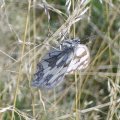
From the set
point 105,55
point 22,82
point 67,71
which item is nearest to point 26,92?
point 22,82

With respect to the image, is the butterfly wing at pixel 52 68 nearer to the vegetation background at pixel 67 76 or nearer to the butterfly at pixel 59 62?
the butterfly at pixel 59 62

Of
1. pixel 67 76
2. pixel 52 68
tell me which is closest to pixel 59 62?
pixel 52 68

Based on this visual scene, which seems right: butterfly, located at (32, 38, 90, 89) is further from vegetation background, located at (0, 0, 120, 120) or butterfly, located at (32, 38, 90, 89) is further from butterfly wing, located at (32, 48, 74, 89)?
vegetation background, located at (0, 0, 120, 120)

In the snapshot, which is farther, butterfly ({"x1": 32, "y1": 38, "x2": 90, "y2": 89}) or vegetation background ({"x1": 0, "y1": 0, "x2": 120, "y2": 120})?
vegetation background ({"x1": 0, "y1": 0, "x2": 120, "y2": 120})

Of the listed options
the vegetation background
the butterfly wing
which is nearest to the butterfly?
the butterfly wing

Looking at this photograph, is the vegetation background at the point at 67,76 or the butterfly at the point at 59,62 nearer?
the butterfly at the point at 59,62

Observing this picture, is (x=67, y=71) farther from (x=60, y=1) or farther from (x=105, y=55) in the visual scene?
(x=60, y=1)

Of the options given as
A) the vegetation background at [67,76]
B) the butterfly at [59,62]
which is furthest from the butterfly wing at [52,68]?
the vegetation background at [67,76]
